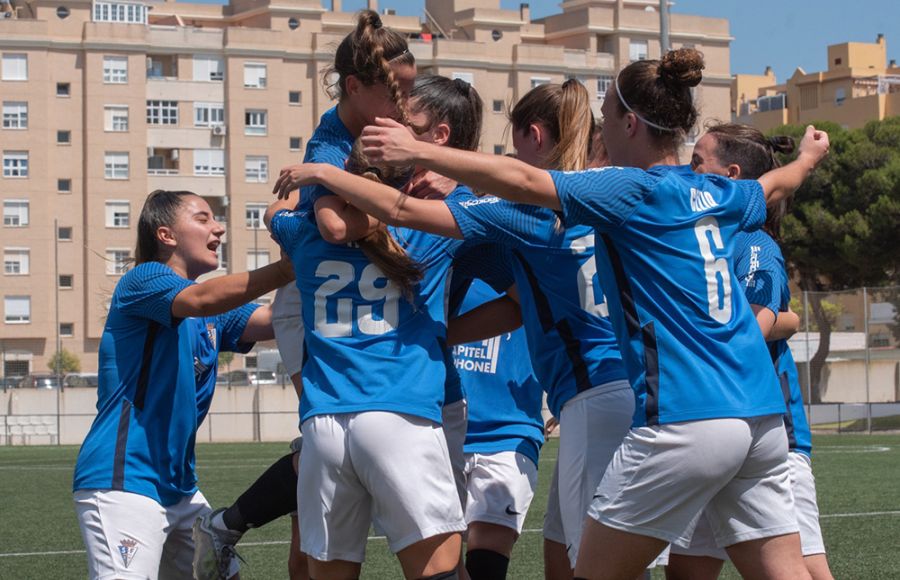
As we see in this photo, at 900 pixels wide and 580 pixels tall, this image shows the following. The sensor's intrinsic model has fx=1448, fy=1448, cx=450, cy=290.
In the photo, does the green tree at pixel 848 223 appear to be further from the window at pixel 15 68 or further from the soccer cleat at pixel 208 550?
the soccer cleat at pixel 208 550

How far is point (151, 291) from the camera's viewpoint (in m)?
4.99

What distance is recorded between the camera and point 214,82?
3093 inches

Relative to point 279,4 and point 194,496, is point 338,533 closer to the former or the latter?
point 194,496

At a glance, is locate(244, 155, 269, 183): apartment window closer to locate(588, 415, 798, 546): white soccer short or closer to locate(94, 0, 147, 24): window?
locate(94, 0, 147, 24): window

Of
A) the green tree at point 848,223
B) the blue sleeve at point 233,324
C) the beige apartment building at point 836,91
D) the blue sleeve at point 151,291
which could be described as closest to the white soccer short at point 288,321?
the blue sleeve at point 233,324

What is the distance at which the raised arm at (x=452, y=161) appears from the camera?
3.97m

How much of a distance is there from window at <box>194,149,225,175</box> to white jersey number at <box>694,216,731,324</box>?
74.5m

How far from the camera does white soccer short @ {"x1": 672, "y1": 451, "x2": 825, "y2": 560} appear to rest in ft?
18.0

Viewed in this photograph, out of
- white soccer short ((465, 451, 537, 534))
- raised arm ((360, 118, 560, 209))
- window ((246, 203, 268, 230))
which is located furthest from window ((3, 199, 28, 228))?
raised arm ((360, 118, 560, 209))

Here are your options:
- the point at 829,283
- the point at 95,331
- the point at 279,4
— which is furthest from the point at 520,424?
the point at 279,4

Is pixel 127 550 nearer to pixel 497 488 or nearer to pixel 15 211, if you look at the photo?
pixel 497 488

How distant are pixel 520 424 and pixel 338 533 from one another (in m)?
1.87

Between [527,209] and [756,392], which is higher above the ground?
[527,209]

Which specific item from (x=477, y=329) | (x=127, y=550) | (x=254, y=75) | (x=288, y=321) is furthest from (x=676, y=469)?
(x=254, y=75)
